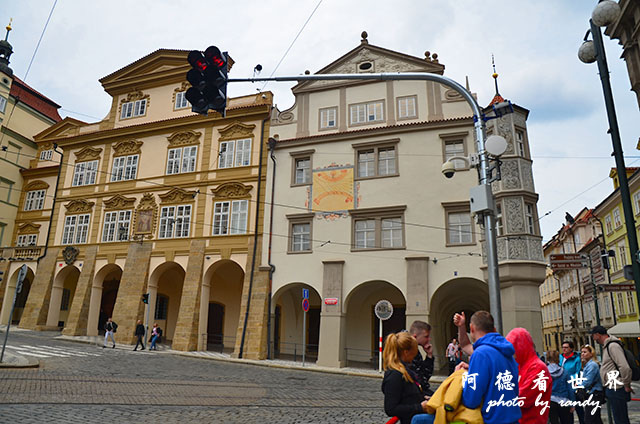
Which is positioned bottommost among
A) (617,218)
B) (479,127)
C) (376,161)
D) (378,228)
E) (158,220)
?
(479,127)

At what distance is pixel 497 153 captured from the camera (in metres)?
8.48

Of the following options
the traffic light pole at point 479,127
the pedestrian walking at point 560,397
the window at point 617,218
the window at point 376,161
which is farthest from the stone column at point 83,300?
the window at point 617,218

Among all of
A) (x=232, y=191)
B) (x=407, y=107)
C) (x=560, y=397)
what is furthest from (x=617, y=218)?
(x=560, y=397)

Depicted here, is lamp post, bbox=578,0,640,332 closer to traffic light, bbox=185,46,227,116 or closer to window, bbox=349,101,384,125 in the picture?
traffic light, bbox=185,46,227,116

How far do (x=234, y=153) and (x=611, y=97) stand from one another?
22.0m

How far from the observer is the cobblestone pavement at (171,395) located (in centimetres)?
859

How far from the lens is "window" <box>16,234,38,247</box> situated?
112 ft

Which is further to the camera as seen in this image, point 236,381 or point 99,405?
point 236,381

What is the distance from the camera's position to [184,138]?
1140 inches

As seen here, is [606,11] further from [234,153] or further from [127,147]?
[127,147]

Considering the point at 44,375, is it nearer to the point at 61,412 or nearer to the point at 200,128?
the point at 61,412

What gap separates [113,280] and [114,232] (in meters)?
4.98

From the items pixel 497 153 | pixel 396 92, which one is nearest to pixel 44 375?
pixel 497 153

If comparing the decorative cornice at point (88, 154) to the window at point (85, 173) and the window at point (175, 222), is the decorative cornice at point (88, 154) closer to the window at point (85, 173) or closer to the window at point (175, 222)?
the window at point (85, 173)
